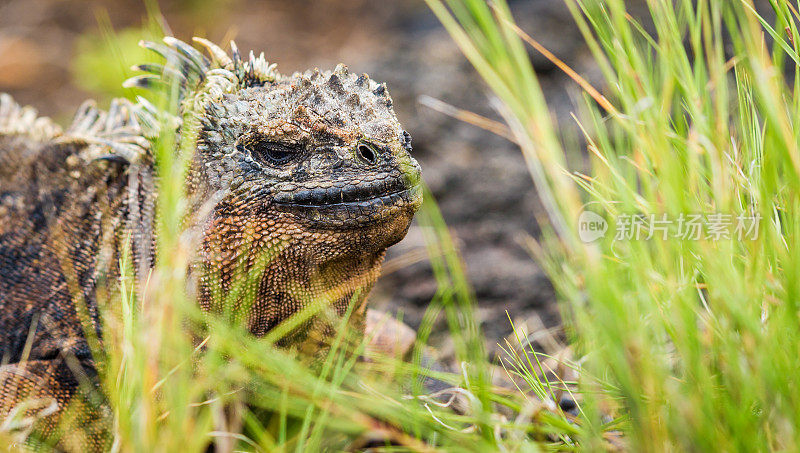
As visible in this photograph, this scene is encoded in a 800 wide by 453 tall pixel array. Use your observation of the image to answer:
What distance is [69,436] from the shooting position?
295 cm

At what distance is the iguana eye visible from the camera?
105 inches

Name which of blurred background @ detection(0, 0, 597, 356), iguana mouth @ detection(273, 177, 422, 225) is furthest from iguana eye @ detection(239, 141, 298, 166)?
blurred background @ detection(0, 0, 597, 356)

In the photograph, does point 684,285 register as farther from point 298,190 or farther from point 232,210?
point 232,210

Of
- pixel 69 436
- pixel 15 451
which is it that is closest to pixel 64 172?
pixel 69 436

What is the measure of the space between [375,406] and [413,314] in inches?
112

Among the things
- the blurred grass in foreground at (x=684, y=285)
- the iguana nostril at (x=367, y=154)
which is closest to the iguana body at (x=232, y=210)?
the iguana nostril at (x=367, y=154)

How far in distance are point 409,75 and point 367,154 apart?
3.83 metres

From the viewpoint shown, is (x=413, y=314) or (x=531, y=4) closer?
(x=413, y=314)

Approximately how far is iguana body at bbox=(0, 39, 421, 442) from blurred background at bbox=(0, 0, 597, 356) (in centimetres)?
50

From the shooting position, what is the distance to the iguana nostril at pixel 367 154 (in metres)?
2.58

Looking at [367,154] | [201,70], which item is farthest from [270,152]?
[201,70]

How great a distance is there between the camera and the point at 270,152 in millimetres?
2680

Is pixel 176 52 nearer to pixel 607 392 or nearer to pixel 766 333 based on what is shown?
pixel 607 392

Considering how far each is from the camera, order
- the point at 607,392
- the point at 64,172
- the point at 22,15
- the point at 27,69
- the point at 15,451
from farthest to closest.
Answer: the point at 22,15 < the point at 27,69 < the point at 64,172 < the point at 15,451 < the point at 607,392
